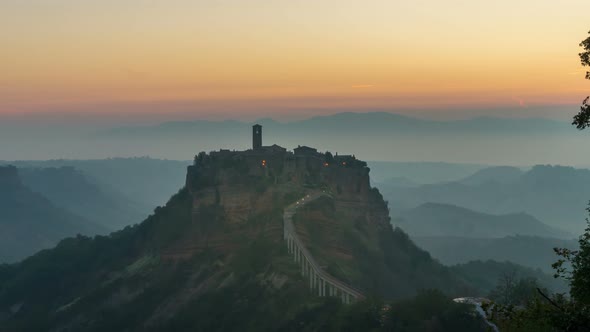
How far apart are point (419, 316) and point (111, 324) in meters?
82.9

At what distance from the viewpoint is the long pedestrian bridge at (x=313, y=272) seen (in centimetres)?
11169

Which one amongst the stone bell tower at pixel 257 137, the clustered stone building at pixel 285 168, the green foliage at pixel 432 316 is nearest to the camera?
the green foliage at pixel 432 316

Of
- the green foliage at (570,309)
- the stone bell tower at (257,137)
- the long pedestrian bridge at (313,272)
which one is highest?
the stone bell tower at (257,137)

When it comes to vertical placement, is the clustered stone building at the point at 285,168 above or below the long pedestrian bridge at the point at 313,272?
above

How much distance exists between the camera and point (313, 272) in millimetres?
120312

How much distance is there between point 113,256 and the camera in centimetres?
19675

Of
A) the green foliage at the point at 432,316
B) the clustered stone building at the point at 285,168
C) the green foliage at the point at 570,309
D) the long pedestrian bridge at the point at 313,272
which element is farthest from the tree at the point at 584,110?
the clustered stone building at the point at 285,168

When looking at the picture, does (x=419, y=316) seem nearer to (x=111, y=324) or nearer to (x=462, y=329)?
(x=462, y=329)

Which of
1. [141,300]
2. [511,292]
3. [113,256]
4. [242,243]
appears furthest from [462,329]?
[113,256]

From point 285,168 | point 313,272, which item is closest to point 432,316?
point 313,272

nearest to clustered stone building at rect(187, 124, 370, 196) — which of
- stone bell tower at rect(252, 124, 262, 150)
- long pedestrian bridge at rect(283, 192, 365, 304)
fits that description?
stone bell tower at rect(252, 124, 262, 150)

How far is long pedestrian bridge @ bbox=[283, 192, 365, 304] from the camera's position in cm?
11169

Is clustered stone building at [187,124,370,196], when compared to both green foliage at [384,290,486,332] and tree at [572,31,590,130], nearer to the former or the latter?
green foliage at [384,290,486,332]

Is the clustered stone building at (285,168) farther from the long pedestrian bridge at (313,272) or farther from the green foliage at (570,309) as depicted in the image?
the green foliage at (570,309)
